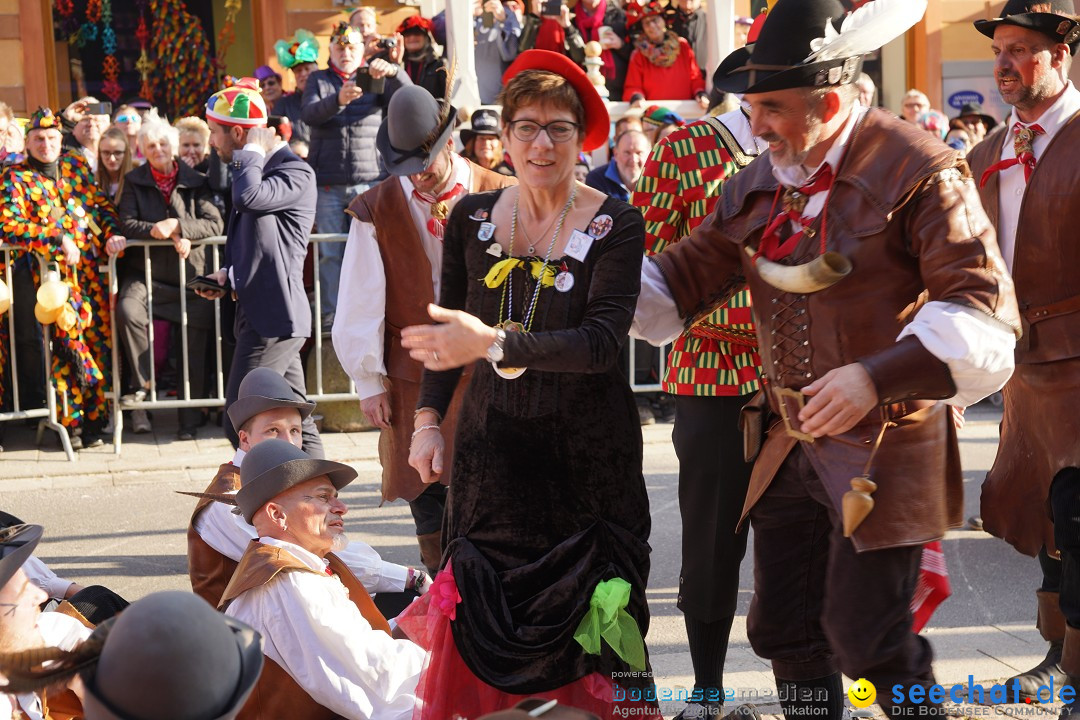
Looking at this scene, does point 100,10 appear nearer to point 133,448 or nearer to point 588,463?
point 133,448

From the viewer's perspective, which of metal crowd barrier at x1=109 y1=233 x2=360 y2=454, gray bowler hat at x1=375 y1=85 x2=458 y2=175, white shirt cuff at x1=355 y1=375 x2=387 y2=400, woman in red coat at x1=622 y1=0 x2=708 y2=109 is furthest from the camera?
woman in red coat at x1=622 y1=0 x2=708 y2=109

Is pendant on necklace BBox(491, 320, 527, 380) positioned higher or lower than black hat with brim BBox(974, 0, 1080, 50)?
lower

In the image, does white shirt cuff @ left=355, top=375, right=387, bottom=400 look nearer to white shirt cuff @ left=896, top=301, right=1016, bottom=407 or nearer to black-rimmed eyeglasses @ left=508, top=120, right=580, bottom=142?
black-rimmed eyeglasses @ left=508, top=120, right=580, bottom=142

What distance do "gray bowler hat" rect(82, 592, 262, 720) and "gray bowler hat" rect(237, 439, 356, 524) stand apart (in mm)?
1432

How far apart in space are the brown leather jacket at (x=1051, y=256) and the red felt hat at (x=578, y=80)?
1463mm

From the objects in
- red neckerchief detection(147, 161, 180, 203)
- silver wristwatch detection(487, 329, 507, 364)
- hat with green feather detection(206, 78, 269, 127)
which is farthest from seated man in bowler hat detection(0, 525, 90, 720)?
red neckerchief detection(147, 161, 180, 203)

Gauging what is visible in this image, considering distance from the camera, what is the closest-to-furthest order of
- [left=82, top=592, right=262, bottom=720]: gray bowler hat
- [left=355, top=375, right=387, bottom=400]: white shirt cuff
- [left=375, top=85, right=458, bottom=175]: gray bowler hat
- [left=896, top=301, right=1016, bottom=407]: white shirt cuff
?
[left=82, top=592, right=262, bottom=720]: gray bowler hat < [left=896, top=301, right=1016, bottom=407]: white shirt cuff < [left=375, top=85, right=458, bottom=175]: gray bowler hat < [left=355, top=375, right=387, bottom=400]: white shirt cuff

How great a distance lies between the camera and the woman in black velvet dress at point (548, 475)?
133 inches

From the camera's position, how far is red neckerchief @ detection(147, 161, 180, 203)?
828 cm

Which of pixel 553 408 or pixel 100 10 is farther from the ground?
pixel 100 10

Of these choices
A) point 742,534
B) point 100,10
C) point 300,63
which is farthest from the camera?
point 100,10

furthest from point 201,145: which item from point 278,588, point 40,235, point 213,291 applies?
point 278,588

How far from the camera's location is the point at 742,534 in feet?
12.0

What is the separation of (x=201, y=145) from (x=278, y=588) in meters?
5.73
